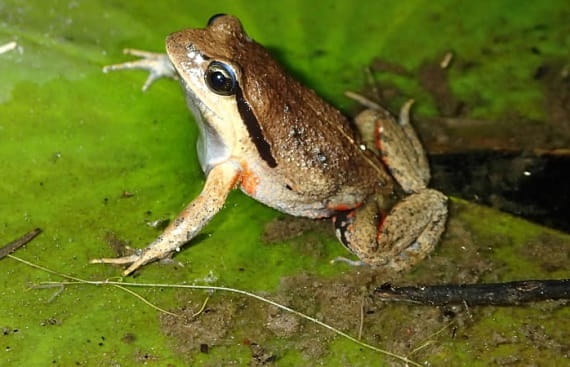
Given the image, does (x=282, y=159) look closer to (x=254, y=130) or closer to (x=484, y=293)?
(x=254, y=130)

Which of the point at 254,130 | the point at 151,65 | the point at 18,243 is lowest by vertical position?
the point at 18,243

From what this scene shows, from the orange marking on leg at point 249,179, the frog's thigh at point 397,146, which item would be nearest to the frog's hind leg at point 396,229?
the frog's thigh at point 397,146

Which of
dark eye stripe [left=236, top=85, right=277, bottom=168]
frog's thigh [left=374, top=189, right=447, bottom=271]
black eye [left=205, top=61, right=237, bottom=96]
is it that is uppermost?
black eye [left=205, top=61, right=237, bottom=96]

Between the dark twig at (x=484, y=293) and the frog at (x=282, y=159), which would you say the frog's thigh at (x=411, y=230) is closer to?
the frog at (x=282, y=159)

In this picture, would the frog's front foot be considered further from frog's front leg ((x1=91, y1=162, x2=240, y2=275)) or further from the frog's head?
frog's front leg ((x1=91, y1=162, x2=240, y2=275))

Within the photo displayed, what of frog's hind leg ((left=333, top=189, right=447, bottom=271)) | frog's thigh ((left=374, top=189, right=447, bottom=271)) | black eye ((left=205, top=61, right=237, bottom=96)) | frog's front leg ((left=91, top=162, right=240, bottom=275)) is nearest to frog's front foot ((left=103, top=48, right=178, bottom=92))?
black eye ((left=205, top=61, right=237, bottom=96))

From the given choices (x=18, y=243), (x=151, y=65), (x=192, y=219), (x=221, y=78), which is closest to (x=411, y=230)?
(x=192, y=219)
